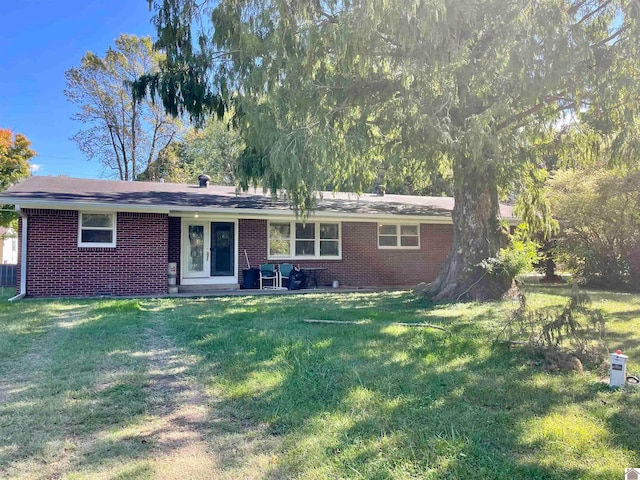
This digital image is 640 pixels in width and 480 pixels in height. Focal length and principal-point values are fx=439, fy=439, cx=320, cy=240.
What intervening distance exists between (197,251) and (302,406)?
1044cm

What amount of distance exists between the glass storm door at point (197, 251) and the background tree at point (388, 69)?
5.26 m

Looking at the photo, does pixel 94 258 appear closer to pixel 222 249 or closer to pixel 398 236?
pixel 222 249

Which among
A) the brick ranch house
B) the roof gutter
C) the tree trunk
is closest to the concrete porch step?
the brick ranch house

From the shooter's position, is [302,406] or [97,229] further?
[97,229]

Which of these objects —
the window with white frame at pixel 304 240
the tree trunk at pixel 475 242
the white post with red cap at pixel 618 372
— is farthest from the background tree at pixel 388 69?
the window with white frame at pixel 304 240

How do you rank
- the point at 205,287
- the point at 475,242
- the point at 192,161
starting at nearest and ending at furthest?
the point at 475,242 < the point at 205,287 < the point at 192,161

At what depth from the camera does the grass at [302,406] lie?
2914 millimetres

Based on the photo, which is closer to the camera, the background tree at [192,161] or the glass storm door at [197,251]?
the glass storm door at [197,251]

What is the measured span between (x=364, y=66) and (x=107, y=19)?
41.4 feet

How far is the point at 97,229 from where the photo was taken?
1176 centimetres

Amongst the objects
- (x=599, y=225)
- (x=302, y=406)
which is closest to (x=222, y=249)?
(x=302, y=406)

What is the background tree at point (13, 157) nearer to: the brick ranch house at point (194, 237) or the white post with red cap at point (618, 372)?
the brick ranch house at point (194, 237)

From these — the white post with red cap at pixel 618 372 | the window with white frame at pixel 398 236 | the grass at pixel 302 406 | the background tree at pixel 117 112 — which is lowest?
the grass at pixel 302 406

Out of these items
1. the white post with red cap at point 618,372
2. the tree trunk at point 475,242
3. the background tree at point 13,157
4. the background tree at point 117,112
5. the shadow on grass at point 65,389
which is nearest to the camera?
the shadow on grass at point 65,389
